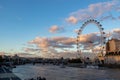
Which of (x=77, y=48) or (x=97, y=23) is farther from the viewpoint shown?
(x=77, y=48)

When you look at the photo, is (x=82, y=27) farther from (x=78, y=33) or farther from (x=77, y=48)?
(x=77, y=48)

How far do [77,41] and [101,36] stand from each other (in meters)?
16.2

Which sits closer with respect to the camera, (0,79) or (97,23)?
(0,79)

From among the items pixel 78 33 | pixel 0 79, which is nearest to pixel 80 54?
pixel 78 33

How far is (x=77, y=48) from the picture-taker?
18825 centimetres

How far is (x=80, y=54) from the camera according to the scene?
192 metres

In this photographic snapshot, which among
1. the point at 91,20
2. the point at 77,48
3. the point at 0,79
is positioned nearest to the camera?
the point at 0,79

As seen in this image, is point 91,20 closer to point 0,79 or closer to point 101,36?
point 101,36

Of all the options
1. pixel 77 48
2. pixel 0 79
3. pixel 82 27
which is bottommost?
pixel 0 79

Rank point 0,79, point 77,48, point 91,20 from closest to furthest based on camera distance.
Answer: point 0,79
point 91,20
point 77,48

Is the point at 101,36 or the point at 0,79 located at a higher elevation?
the point at 101,36

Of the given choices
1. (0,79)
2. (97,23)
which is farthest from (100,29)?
(0,79)

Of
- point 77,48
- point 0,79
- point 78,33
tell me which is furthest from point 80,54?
point 0,79

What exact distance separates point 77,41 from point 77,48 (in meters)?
6.09
